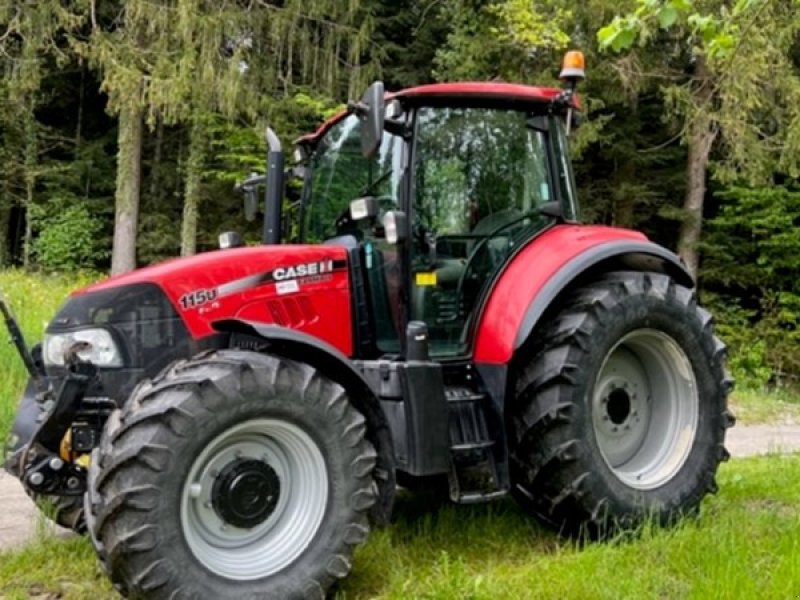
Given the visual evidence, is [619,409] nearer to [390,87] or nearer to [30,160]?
[390,87]

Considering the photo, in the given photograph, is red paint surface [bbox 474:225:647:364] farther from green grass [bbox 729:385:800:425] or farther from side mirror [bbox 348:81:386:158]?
green grass [bbox 729:385:800:425]

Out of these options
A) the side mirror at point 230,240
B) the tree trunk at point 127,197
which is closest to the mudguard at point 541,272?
the side mirror at point 230,240

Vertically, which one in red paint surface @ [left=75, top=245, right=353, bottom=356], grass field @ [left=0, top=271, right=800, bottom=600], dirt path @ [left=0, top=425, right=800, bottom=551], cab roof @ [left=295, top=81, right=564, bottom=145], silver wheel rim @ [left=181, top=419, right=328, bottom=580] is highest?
cab roof @ [left=295, top=81, right=564, bottom=145]

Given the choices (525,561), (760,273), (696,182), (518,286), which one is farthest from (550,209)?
(760,273)

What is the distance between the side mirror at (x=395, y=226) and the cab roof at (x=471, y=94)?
0.58m

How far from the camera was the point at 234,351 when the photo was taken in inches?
128

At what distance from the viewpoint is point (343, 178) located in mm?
4371

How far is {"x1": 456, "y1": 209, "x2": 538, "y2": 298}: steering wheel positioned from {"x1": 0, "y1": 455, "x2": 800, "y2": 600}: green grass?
116cm

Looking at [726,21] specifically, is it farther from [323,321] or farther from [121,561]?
[121,561]

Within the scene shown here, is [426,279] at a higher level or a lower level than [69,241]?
higher

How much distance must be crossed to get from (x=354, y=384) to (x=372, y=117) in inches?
43.0

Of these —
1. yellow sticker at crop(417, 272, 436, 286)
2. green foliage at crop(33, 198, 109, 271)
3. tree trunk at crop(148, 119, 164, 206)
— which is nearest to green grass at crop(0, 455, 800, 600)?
yellow sticker at crop(417, 272, 436, 286)

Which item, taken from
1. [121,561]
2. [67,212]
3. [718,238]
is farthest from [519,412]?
[67,212]

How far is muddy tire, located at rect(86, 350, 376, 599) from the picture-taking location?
2842 millimetres
